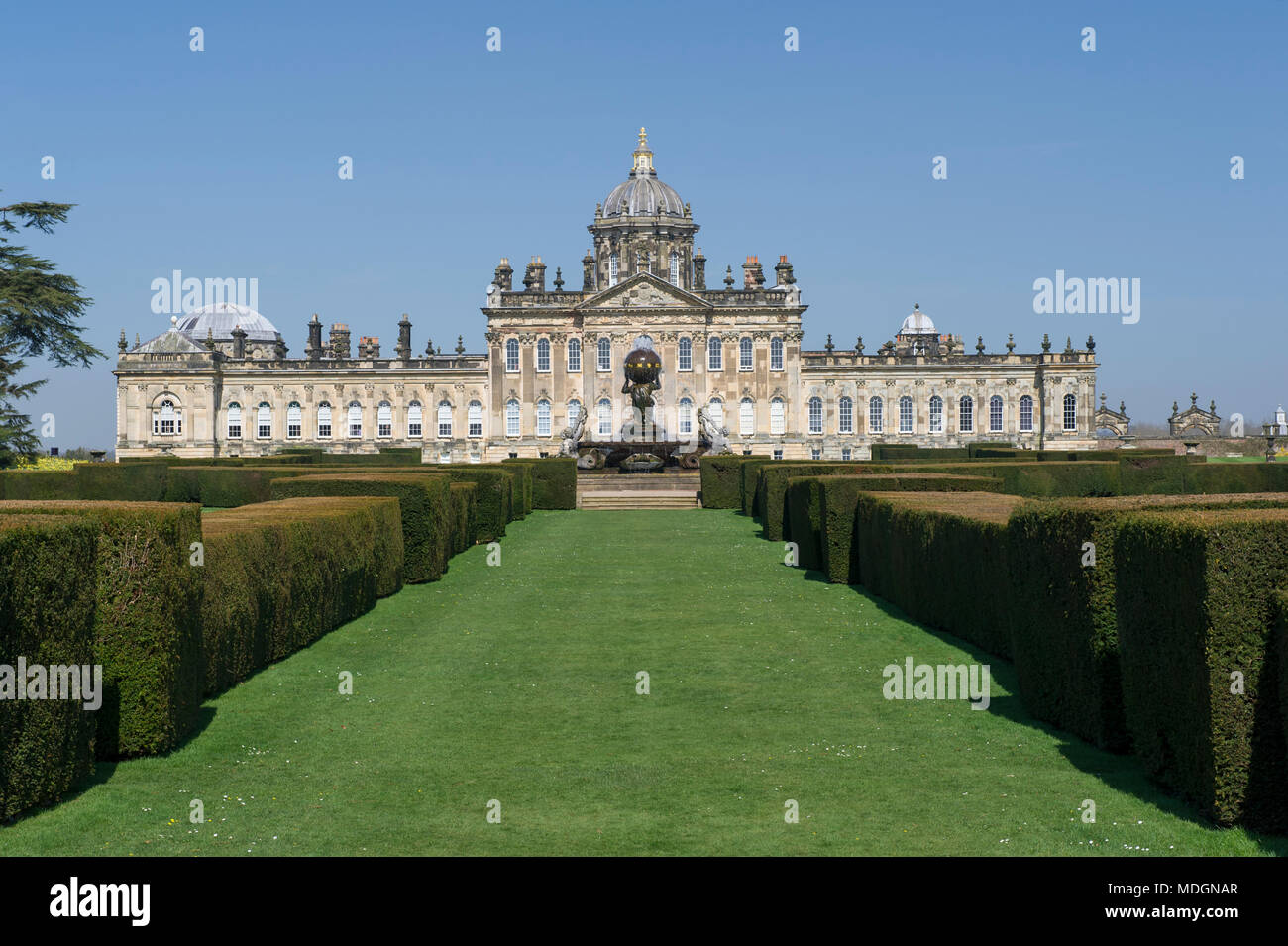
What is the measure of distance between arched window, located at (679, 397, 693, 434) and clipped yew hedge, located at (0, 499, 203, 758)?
6575 centimetres

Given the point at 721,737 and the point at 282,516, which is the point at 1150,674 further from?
the point at 282,516

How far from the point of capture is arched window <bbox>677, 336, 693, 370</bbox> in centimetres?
7538

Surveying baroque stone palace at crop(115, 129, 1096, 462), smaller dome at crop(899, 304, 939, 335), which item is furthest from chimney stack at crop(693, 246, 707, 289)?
smaller dome at crop(899, 304, 939, 335)

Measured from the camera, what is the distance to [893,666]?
1142cm

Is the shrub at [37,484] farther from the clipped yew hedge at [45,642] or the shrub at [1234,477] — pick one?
the shrub at [1234,477]

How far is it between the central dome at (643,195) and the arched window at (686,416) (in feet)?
51.0

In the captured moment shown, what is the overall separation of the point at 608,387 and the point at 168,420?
26.2 m

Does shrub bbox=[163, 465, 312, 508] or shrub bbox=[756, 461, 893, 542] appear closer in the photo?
shrub bbox=[756, 461, 893, 542]

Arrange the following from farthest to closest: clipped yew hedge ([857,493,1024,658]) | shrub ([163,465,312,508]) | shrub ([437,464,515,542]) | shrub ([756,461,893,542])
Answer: shrub ([163,465,312,508]), shrub ([437,464,515,542]), shrub ([756,461,893,542]), clipped yew hedge ([857,493,1024,658])

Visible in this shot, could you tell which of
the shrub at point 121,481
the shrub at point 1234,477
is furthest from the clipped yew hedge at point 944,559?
the shrub at point 121,481

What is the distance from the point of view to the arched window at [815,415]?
78312 mm

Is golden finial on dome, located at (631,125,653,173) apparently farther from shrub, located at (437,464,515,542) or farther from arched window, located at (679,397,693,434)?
shrub, located at (437,464,515,542)

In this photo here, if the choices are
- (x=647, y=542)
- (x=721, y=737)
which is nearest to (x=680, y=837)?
(x=721, y=737)
